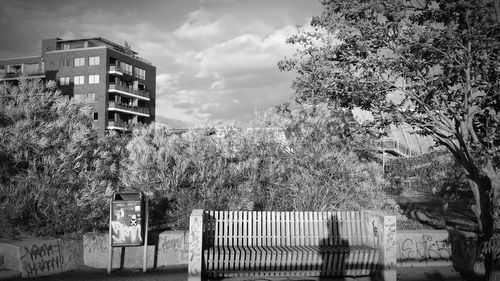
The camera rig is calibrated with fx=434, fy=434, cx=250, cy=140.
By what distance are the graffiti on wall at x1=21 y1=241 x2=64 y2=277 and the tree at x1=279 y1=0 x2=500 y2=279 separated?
20.8ft

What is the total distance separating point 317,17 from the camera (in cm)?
1011

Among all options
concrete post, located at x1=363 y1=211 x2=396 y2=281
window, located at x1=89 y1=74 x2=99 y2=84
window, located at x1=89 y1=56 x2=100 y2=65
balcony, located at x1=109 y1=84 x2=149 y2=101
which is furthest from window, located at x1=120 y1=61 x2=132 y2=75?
concrete post, located at x1=363 y1=211 x2=396 y2=281

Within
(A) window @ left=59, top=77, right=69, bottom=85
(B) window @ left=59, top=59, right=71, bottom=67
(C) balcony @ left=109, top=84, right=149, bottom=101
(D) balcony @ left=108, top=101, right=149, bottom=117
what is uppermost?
(B) window @ left=59, top=59, right=71, bottom=67

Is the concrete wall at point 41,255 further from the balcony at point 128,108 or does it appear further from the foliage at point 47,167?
the balcony at point 128,108

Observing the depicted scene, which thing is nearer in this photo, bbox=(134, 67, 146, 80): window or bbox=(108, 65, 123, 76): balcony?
bbox=(108, 65, 123, 76): balcony

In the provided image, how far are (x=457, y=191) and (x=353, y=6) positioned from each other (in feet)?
72.3

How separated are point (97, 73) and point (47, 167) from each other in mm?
51220

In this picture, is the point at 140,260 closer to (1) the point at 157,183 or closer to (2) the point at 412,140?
(1) the point at 157,183

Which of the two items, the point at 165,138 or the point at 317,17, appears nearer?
the point at 317,17

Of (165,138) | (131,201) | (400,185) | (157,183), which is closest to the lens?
(131,201)

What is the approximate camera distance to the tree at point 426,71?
27.8 feet

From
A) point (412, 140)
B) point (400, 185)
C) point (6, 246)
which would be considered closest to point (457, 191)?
point (400, 185)

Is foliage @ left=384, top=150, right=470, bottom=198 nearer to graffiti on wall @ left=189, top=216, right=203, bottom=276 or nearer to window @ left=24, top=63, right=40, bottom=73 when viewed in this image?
graffiti on wall @ left=189, top=216, right=203, bottom=276

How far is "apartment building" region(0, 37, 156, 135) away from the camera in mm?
57281
